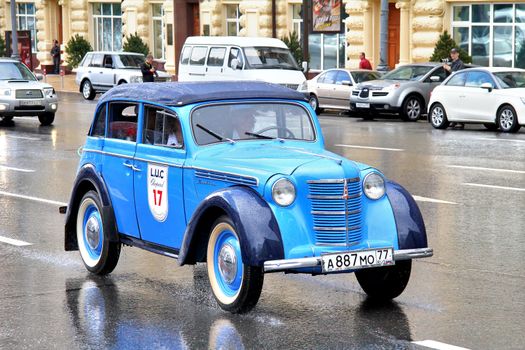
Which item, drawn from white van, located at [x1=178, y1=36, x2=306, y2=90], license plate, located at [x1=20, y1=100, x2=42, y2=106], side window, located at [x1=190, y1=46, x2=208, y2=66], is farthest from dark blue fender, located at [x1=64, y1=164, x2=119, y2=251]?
side window, located at [x1=190, y1=46, x2=208, y2=66]

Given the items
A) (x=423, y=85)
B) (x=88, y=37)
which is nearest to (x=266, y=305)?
(x=423, y=85)

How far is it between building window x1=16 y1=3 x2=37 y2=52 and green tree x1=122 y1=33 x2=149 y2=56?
11861mm

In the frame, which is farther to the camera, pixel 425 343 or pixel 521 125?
pixel 521 125

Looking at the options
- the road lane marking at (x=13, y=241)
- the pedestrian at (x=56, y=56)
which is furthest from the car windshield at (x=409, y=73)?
the pedestrian at (x=56, y=56)

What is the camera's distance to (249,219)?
8.40m

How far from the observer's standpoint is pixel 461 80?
1045 inches

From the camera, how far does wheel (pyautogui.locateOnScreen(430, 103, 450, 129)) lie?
26.7m

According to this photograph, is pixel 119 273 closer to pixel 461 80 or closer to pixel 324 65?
pixel 461 80

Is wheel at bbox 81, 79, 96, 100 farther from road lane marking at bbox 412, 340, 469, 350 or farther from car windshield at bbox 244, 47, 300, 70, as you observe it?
road lane marking at bbox 412, 340, 469, 350

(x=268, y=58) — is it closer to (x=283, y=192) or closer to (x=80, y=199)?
(x=80, y=199)

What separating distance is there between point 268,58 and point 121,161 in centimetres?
2207

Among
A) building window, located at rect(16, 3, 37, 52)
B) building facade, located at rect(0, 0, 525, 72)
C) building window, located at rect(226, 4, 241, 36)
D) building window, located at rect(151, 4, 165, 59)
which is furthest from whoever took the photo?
building window, located at rect(16, 3, 37, 52)

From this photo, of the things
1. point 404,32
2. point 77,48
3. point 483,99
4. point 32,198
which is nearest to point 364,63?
point 404,32

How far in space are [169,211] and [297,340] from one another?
1.94m
